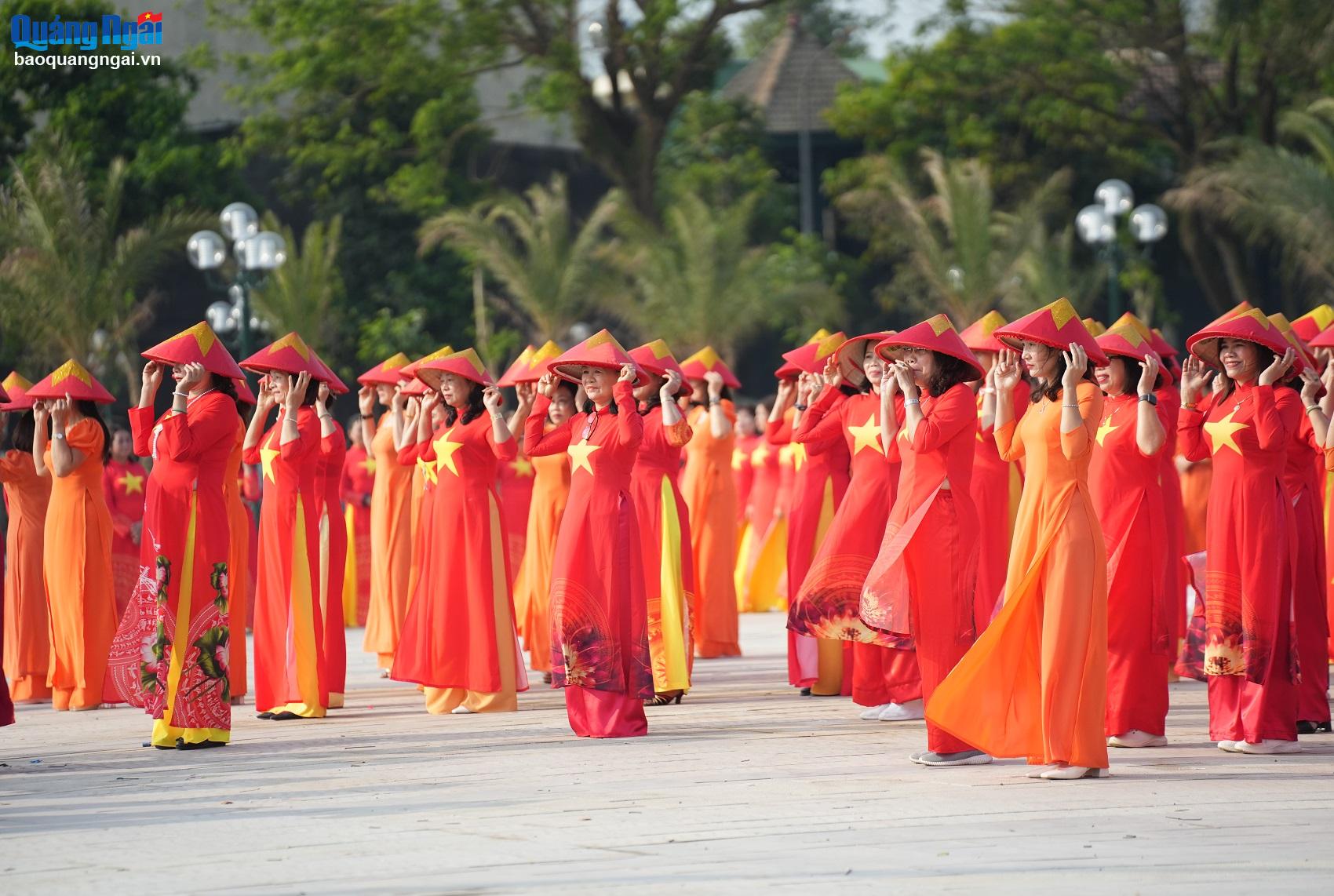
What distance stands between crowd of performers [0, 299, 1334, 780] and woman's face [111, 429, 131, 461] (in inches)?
48.5

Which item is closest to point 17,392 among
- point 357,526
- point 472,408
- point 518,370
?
point 518,370

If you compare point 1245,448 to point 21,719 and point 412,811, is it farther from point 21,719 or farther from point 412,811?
point 21,719

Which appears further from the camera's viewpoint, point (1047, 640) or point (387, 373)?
point (387, 373)

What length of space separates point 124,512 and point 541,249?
50.6ft

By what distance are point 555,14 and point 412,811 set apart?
23.6m

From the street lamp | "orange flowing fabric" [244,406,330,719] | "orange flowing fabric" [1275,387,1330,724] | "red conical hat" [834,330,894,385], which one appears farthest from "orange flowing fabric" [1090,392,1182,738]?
the street lamp

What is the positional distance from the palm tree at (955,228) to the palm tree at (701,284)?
1.74 meters

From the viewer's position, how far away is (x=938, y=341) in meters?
7.69

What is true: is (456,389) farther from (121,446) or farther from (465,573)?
(121,446)

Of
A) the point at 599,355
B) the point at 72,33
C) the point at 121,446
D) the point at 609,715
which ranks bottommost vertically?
the point at 609,715

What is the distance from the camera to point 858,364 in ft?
33.2

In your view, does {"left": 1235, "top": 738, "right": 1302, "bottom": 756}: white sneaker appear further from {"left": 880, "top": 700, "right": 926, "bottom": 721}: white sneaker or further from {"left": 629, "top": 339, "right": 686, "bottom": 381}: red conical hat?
{"left": 629, "top": 339, "right": 686, "bottom": 381}: red conical hat

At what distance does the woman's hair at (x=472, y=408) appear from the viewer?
33.1 ft

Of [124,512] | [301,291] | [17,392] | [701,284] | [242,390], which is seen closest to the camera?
[242,390]
